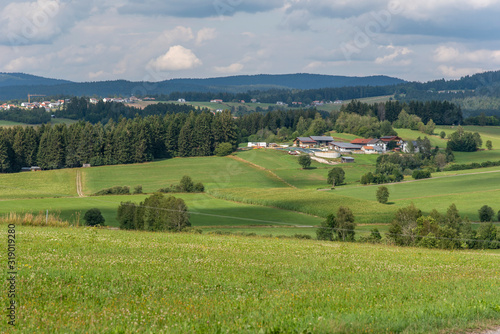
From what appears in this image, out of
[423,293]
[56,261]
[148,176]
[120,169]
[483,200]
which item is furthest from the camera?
[120,169]

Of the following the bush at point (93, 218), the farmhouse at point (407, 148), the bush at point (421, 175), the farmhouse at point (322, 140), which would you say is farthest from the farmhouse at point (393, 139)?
the bush at point (93, 218)

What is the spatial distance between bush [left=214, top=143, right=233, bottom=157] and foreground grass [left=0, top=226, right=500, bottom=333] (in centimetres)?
13534

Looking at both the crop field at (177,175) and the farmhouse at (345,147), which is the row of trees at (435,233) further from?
the farmhouse at (345,147)

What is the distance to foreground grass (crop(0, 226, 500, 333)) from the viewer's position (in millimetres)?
10492

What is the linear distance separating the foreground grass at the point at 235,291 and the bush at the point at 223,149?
444ft

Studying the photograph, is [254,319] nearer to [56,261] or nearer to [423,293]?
[423,293]

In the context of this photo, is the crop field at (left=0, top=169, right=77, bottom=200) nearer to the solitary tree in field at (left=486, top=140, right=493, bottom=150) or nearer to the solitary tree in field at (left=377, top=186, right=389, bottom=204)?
the solitary tree in field at (left=377, top=186, right=389, bottom=204)

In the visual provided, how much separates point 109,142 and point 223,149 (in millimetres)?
35248

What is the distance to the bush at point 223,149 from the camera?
6127 inches

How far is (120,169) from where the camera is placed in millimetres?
129625

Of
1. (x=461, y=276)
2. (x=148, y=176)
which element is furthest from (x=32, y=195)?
(x=461, y=276)

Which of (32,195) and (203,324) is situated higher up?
(203,324)

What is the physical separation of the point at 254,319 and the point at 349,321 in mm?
2005

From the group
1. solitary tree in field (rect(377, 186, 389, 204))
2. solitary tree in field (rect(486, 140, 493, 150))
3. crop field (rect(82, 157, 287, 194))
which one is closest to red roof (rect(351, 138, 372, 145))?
solitary tree in field (rect(486, 140, 493, 150))
